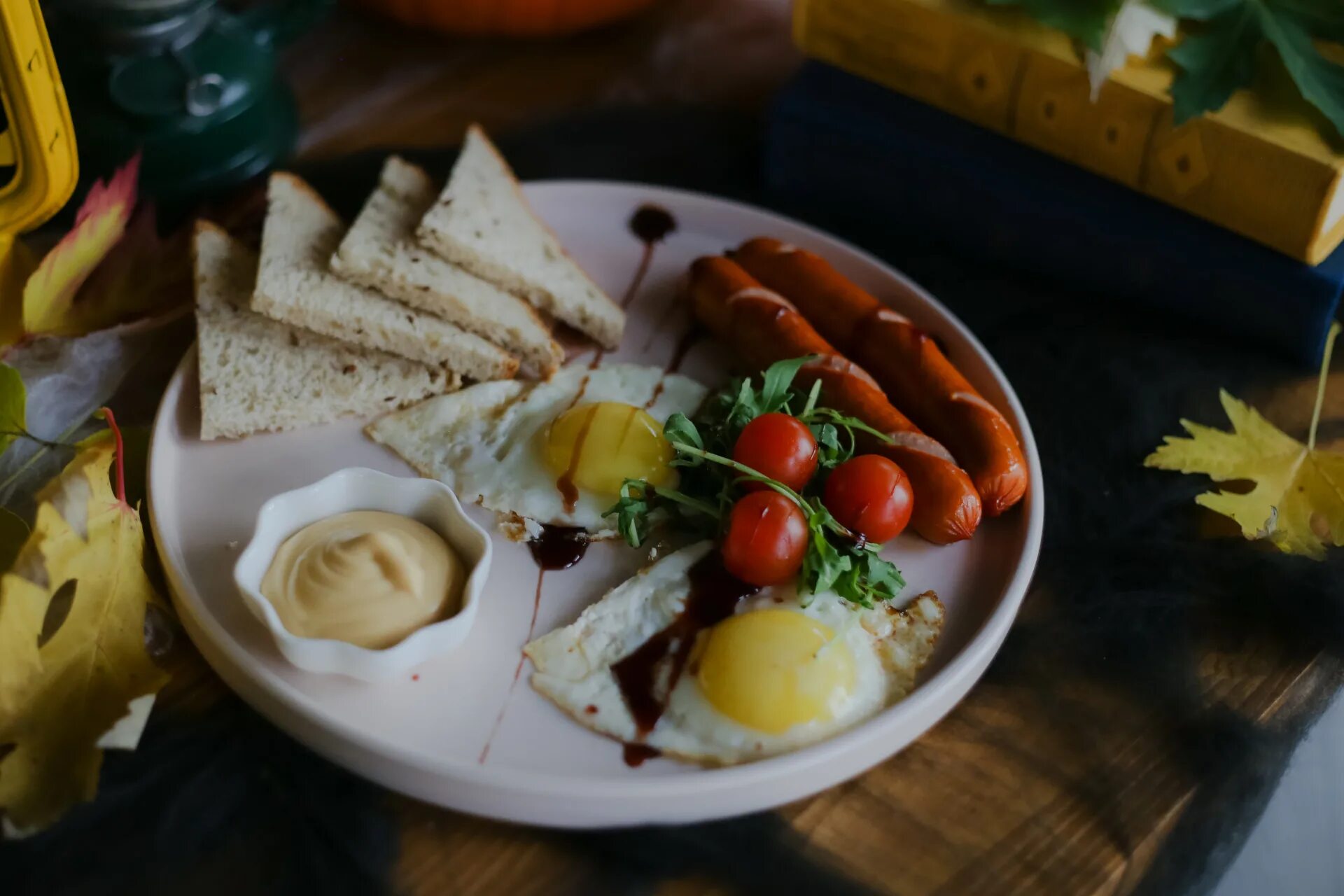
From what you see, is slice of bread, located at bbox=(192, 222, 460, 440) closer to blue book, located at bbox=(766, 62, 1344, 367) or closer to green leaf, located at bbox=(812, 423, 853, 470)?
green leaf, located at bbox=(812, 423, 853, 470)

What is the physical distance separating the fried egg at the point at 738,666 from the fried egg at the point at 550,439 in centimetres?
21

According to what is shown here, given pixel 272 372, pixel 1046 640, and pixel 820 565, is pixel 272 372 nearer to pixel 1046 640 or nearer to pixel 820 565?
pixel 820 565

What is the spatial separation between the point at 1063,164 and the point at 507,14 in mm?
1525

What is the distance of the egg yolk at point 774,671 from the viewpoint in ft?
5.72

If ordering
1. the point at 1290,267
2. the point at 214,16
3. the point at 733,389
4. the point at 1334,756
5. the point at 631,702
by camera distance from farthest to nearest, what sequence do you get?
the point at 214,16
the point at 1290,267
the point at 733,389
the point at 1334,756
the point at 631,702

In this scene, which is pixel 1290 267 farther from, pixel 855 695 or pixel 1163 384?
pixel 855 695

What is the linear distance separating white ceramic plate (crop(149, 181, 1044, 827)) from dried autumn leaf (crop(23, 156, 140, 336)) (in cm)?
24

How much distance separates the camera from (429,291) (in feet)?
7.54

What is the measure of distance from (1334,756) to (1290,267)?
1027 mm

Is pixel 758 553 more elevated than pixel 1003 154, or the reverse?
pixel 1003 154

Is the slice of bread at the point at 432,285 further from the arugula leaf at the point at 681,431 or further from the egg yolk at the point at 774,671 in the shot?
the egg yolk at the point at 774,671

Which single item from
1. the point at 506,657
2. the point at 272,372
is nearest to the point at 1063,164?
the point at 506,657

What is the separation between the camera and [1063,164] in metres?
2.59

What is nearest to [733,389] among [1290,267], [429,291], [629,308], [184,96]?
[629,308]
